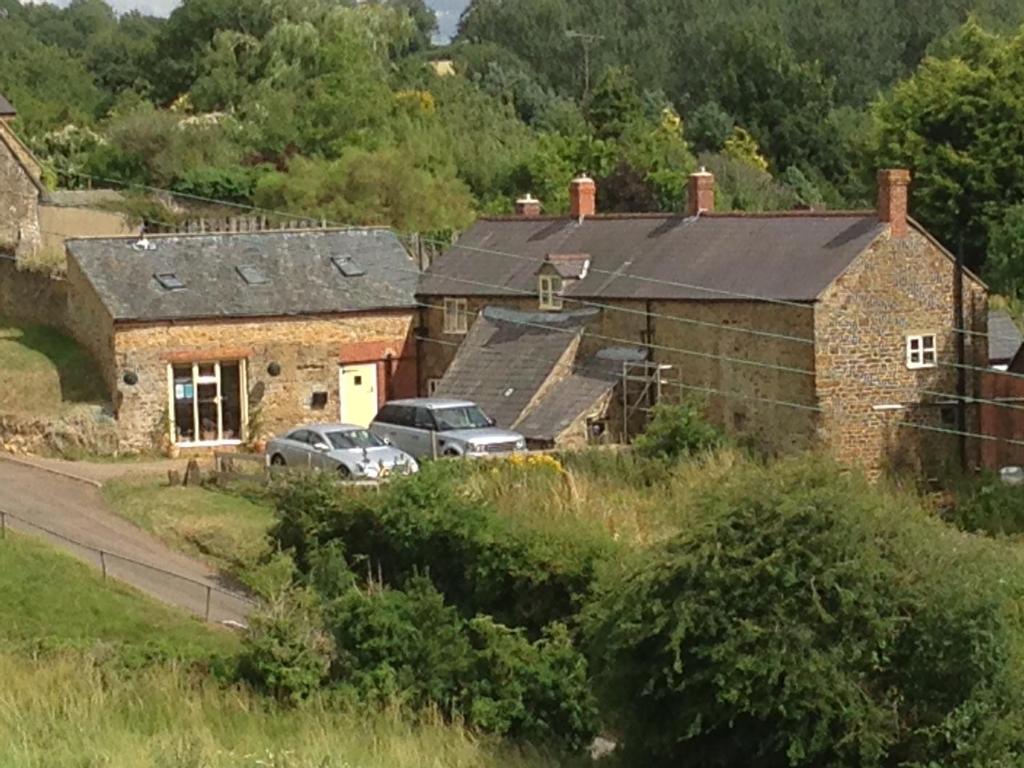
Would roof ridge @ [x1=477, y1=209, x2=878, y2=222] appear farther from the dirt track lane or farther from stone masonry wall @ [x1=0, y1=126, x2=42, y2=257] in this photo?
the dirt track lane

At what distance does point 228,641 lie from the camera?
27375mm

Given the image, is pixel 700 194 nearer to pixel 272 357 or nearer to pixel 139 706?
pixel 272 357

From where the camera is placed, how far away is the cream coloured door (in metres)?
42.3

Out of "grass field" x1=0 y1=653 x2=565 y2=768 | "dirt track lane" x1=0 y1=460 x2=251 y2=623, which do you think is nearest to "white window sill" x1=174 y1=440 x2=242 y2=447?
"dirt track lane" x1=0 y1=460 x2=251 y2=623

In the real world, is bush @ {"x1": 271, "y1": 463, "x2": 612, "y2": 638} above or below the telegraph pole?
below

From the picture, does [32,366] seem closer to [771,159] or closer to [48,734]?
[48,734]

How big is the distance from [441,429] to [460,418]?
1.93ft

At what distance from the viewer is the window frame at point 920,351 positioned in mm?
38062

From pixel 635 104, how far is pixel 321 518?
4838 centimetres

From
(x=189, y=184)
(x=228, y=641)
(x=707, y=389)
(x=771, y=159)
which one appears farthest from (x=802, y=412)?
(x=771, y=159)

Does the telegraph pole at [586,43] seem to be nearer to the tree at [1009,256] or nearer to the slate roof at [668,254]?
the tree at [1009,256]

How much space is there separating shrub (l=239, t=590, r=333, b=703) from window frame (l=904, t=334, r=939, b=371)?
16.1 metres

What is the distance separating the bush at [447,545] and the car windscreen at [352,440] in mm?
4907

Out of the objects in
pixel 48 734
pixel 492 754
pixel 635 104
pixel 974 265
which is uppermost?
pixel 635 104
